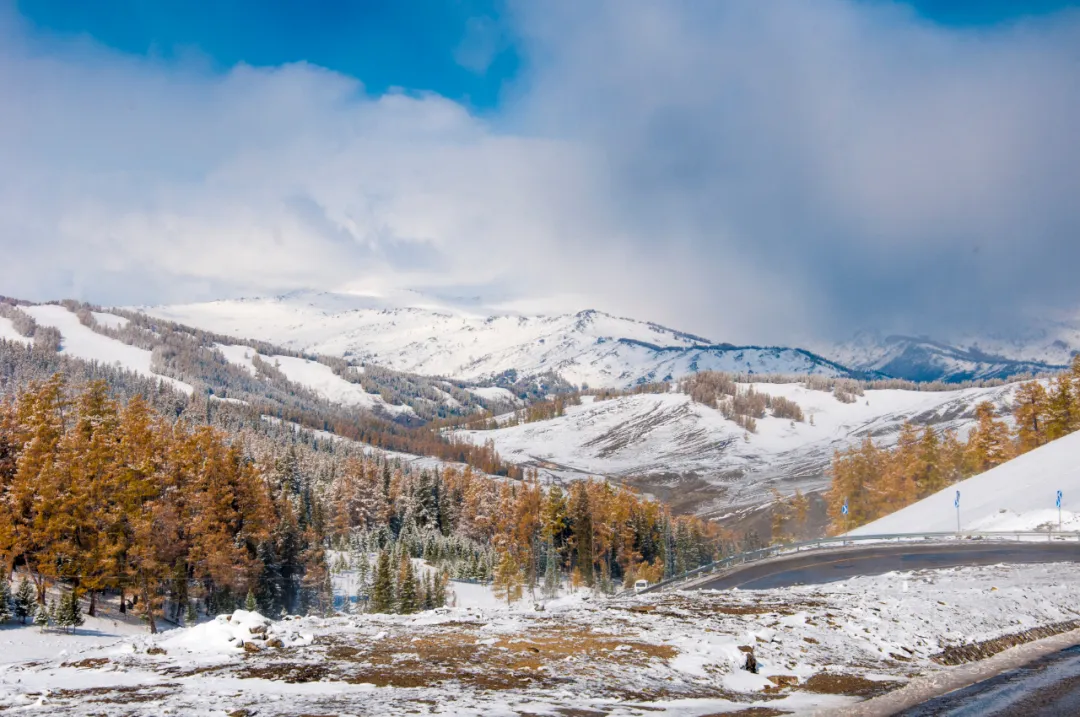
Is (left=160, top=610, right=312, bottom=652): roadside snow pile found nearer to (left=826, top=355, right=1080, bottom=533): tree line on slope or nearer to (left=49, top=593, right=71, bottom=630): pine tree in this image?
(left=49, top=593, right=71, bottom=630): pine tree

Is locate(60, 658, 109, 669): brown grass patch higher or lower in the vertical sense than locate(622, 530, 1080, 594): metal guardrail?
higher

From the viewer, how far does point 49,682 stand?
12562 mm

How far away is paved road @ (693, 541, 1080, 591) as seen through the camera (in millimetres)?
37562

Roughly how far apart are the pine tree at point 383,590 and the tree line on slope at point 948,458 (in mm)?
59869

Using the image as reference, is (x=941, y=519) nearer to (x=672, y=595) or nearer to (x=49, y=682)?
(x=672, y=595)

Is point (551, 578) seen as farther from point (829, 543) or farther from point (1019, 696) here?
point (1019, 696)

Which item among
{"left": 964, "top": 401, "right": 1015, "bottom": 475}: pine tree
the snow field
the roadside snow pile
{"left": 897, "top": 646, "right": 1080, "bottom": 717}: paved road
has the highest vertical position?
{"left": 964, "top": 401, "right": 1015, "bottom": 475}: pine tree

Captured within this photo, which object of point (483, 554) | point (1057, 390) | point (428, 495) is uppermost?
point (1057, 390)

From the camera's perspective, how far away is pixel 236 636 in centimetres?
1567

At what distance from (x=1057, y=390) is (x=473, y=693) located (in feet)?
375

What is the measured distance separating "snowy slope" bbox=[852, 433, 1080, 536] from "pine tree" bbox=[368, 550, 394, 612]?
148ft

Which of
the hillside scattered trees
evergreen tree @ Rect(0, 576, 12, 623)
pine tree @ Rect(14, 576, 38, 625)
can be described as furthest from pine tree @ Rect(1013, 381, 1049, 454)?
evergreen tree @ Rect(0, 576, 12, 623)

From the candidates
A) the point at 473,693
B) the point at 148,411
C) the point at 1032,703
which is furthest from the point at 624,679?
the point at 148,411

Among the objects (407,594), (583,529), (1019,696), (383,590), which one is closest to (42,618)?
(383,590)
